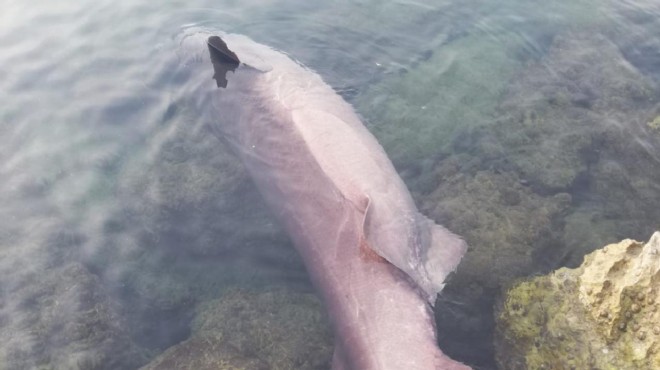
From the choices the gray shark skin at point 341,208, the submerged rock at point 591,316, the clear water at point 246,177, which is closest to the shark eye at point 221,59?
the gray shark skin at point 341,208

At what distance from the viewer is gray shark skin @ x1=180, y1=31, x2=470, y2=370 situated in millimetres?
3928

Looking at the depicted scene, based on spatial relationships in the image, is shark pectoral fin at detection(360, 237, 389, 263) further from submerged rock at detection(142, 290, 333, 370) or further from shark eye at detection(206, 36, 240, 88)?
shark eye at detection(206, 36, 240, 88)

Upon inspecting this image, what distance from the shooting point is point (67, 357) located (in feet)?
15.0

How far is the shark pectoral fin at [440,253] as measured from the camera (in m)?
4.27

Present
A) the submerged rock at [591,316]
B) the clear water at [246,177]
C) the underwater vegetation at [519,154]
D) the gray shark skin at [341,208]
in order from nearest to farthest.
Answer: the submerged rock at [591,316] → the gray shark skin at [341,208] → the underwater vegetation at [519,154] → the clear water at [246,177]

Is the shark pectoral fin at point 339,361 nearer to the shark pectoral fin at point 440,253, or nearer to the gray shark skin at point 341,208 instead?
the gray shark skin at point 341,208

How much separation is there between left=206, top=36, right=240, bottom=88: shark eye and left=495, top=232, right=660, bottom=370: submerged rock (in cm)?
383

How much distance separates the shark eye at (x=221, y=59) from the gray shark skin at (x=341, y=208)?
0.02m

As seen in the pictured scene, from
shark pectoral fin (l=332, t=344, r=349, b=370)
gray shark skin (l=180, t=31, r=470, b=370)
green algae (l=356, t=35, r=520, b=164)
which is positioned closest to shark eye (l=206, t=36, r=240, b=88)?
gray shark skin (l=180, t=31, r=470, b=370)

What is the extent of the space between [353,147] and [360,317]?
1689 millimetres

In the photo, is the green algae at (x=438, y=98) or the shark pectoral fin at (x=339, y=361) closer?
the shark pectoral fin at (x=339, y=361)

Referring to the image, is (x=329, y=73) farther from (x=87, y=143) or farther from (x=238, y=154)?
(x=87, y=143)

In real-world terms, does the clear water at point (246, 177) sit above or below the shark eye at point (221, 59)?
below

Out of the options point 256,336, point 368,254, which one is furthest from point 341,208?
point 256,336
